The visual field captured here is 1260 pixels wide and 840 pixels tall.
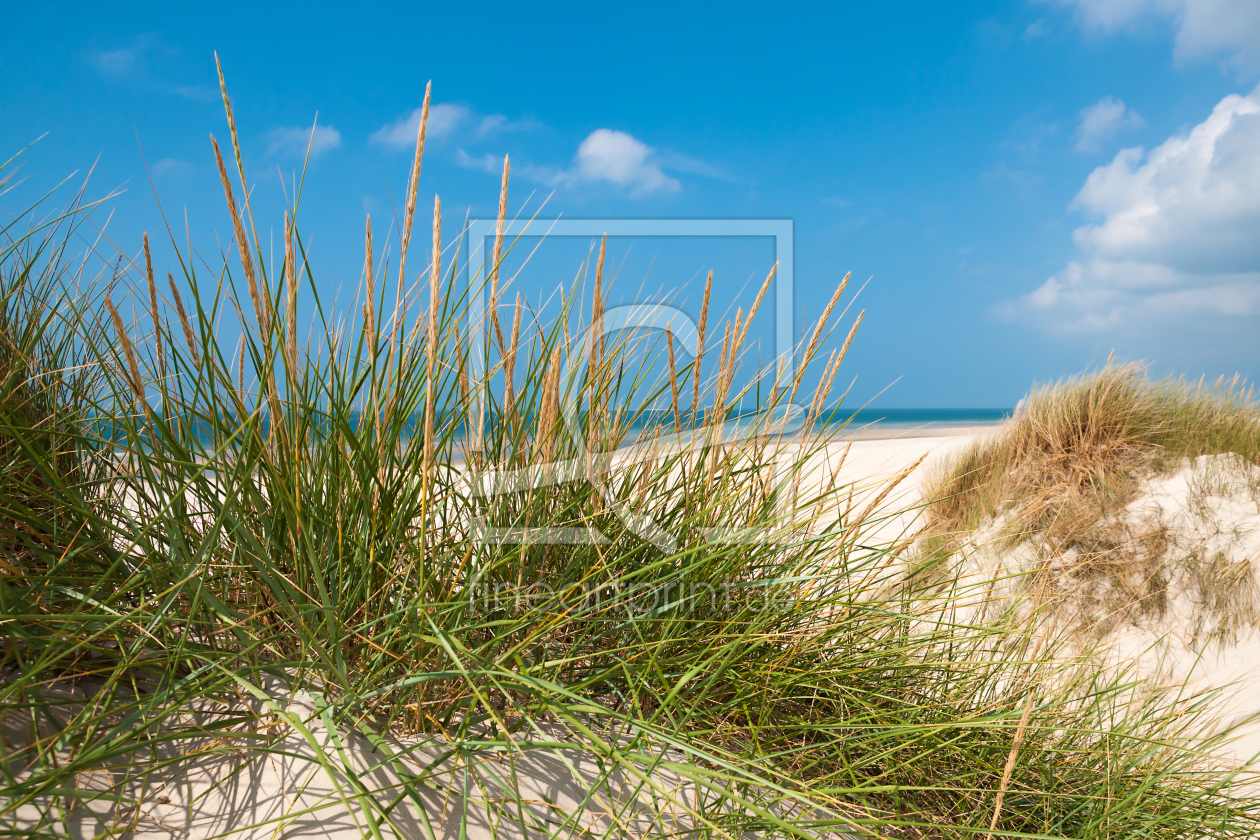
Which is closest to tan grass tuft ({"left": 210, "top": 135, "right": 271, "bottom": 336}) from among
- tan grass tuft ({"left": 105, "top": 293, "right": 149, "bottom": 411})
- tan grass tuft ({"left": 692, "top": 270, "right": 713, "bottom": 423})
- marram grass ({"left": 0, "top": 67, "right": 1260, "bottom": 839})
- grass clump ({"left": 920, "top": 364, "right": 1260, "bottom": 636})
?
marram grass ({"left": 0, "top": 67, "right": 1260, "bottom": 839})

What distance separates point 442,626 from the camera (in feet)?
3.87

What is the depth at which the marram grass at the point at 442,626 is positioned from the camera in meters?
1.03

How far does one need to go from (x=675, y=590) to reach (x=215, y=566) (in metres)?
0.84

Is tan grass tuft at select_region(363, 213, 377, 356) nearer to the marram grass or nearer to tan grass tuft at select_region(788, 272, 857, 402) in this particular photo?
the marram grass

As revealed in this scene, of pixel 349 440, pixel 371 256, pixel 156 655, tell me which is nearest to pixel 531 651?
pixel 349 440

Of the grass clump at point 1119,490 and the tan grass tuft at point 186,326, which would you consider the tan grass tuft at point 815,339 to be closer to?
the tan grass tuft at point 186,326

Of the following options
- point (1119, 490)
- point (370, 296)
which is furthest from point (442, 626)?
point (1119, 490)

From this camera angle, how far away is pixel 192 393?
1389 mm

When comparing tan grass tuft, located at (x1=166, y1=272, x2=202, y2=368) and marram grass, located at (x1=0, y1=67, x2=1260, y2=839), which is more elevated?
tan grass tuft, located at (x1=166, y1=272, x2=202, y2=368)

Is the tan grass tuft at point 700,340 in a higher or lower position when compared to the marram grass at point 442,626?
higher

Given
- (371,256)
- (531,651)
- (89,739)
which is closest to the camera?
(89,739)

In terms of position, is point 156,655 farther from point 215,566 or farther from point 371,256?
point 371,256

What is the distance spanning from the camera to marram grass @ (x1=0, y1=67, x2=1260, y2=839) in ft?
3.39

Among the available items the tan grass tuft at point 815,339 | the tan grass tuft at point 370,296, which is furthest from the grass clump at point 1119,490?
the tan grass tuft at point 370,296
